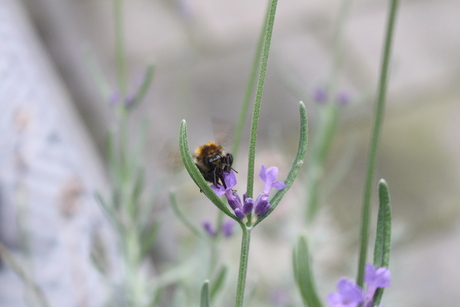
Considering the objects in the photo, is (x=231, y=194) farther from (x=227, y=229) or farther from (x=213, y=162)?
(x=227, y=229)

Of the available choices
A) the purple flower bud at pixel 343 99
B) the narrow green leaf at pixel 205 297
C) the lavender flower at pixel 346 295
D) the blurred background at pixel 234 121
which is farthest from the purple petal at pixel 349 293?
the purple flower bud at pixel 343 99

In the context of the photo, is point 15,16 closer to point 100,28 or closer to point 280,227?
point 280,227

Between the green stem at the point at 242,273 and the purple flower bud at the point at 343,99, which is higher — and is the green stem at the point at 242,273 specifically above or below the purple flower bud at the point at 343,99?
below

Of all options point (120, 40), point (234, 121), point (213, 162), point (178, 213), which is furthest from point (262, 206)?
point (234, 121)

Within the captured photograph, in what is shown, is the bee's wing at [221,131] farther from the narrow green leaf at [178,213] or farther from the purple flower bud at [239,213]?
the purple flower bud at [239,213]

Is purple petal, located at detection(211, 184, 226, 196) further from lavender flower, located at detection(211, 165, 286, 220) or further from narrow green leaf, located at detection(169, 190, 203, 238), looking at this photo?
narrow green leaf, located at detection(169, 190, 203, 238)

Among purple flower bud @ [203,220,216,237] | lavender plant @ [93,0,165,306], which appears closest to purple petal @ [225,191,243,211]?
purple flower bud @ [203,220,216,237]

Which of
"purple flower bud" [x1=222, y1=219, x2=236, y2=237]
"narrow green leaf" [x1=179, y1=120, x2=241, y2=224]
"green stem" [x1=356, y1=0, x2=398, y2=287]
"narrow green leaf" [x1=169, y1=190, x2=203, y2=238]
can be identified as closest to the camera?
"narrow green leaf" [x1=179, y1=120, x2=241, y2=224]
